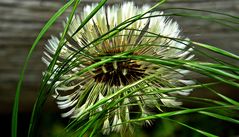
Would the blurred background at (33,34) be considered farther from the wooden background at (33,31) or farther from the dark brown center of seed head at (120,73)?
the dark brown center of seed head at (120,73)

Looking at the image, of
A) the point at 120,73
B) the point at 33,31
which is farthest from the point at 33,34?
the point at 120,73

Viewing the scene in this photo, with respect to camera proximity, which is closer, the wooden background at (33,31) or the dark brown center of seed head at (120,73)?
the dark brown center of seed head at (120,73)

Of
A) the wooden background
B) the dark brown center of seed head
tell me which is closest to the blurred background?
Result: the wooden background

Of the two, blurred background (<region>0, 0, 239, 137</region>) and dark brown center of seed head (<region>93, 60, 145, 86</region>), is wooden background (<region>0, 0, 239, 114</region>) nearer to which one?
blurred background (<region>0, 0, 239, 137</region>)

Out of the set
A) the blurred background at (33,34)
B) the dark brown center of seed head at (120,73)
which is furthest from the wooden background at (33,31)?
the dark brown center of seed head at (120,73)

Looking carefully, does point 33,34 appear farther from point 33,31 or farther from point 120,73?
point 120,73
